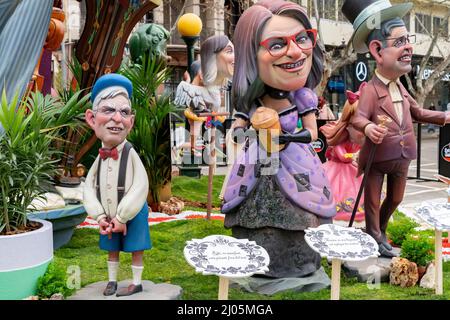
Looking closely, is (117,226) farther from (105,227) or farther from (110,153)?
(110,153)

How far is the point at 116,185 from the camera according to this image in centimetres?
331

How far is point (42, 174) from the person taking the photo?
3441mm

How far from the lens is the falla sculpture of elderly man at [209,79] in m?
7.40

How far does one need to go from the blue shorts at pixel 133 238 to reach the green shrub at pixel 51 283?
1.05 feet

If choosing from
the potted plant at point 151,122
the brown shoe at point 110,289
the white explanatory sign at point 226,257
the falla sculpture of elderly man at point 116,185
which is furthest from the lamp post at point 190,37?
the white explanatory sign at point 226,257

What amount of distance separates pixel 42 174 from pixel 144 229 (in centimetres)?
69

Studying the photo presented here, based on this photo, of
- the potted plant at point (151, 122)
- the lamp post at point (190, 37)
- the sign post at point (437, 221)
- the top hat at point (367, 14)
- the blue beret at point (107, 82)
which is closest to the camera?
the blue beret at point (107, 82)

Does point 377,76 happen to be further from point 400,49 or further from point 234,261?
point 234,261

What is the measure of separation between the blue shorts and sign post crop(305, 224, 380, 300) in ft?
3.13

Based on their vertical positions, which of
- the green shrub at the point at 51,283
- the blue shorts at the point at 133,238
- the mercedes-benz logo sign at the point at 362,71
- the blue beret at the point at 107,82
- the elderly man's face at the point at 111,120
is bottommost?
the green shrub at the point at 51,283

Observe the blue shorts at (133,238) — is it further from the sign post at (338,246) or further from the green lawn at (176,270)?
the sign post at (338,246)

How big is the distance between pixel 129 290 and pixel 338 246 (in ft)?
4.00

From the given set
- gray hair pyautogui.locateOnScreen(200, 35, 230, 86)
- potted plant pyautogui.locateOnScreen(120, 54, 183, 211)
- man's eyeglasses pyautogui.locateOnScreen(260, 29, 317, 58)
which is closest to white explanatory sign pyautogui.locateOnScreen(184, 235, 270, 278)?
man's eyeglasses pyautogui.locateOnScreen(260, 29, 317, 58)
